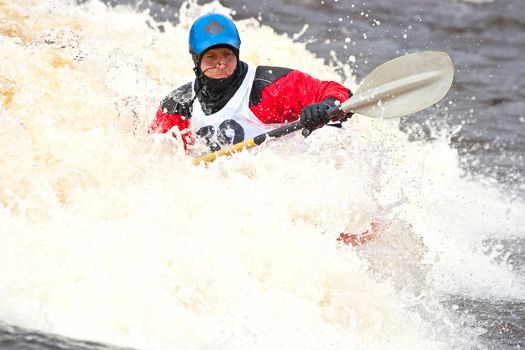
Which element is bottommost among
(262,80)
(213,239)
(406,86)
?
(213,239)

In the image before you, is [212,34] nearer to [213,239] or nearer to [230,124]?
[230,124]

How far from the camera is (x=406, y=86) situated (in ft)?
16.5

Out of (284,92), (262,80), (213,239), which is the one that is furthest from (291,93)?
(213,239)

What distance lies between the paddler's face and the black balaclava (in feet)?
0.08

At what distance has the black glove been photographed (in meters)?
4.58

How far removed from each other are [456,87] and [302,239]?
6.18m

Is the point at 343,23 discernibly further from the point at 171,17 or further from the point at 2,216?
the point at 2,216

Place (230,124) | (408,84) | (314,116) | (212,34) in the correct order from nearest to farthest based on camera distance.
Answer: (314,116), (212,34), (408,84), (230,124)

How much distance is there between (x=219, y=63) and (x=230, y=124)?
0.38 m

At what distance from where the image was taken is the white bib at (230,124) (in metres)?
5.08

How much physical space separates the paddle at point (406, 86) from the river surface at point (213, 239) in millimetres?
259

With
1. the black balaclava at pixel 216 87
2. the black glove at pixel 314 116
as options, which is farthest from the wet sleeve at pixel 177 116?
the black glove at pixel 314 116

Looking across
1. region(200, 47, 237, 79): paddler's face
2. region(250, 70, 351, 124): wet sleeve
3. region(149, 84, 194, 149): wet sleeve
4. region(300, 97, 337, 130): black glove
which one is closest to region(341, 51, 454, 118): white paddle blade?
region(250, 70, 351, 124): wet sleeve

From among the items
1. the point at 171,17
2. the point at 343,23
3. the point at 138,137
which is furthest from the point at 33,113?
the point at 343,23
